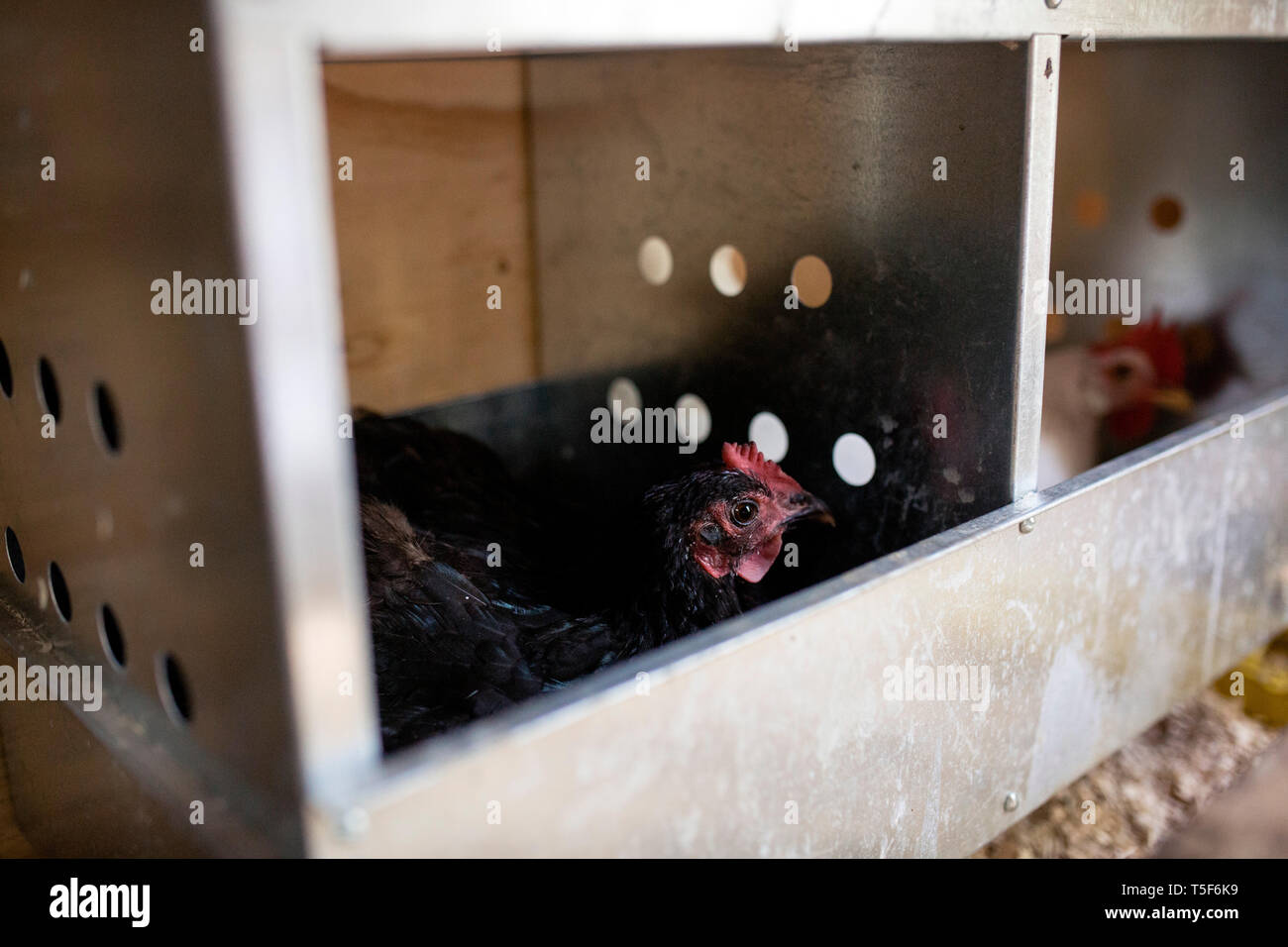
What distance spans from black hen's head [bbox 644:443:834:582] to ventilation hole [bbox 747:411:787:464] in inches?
5.3

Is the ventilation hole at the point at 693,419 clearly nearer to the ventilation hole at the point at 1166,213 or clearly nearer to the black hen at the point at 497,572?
the black hen at the point at 497,572

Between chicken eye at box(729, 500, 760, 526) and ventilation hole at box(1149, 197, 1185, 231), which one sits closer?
chicken eye at box(729, 500, 760, 526)

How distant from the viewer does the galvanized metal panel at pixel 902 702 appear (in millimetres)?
757

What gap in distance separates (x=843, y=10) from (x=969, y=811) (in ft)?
2.81

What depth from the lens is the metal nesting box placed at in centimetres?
64

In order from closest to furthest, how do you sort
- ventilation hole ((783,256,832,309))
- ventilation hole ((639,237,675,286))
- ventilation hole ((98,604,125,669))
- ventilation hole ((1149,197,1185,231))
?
ventilation hole ((98,604,125,669))
ventilation hole ((783,256,832,309))
ventilation hole ((639,237,675,286))
ventilation hole ((1149,197,1185,231))

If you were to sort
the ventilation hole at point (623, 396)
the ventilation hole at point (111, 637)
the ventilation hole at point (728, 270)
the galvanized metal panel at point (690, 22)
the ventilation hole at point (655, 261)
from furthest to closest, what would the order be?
the ventilation hole at point (623, 396)
the ventilation hole at point (655, 261)
the ventilation hole at point (728, 270)
the ventilation hole at point (111, 637)
the galvanized metal panel at point (690, 22)

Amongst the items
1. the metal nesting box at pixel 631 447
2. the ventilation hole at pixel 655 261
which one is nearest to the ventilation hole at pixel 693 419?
the metal nesting box at pixel 631 447

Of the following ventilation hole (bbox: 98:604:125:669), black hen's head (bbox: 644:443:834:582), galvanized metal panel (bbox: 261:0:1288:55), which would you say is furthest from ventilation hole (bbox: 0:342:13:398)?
black hen's head (bbox: 644:443:834:582)

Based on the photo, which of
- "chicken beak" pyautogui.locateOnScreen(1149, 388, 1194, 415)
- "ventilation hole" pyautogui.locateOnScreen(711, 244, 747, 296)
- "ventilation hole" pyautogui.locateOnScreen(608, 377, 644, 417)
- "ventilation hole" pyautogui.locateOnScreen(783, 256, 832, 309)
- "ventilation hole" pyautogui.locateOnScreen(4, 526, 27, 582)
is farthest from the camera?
"chicken beak" pyautogui.locateOnScreen(1149, 388, 1194, 415)

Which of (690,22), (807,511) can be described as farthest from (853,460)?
(690,22)

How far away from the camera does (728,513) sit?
59.1 inches

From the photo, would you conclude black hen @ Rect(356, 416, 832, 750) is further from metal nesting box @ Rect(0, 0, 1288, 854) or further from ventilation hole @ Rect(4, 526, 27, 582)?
ventilation hole @ Rect(4, 526, 27, 582)
